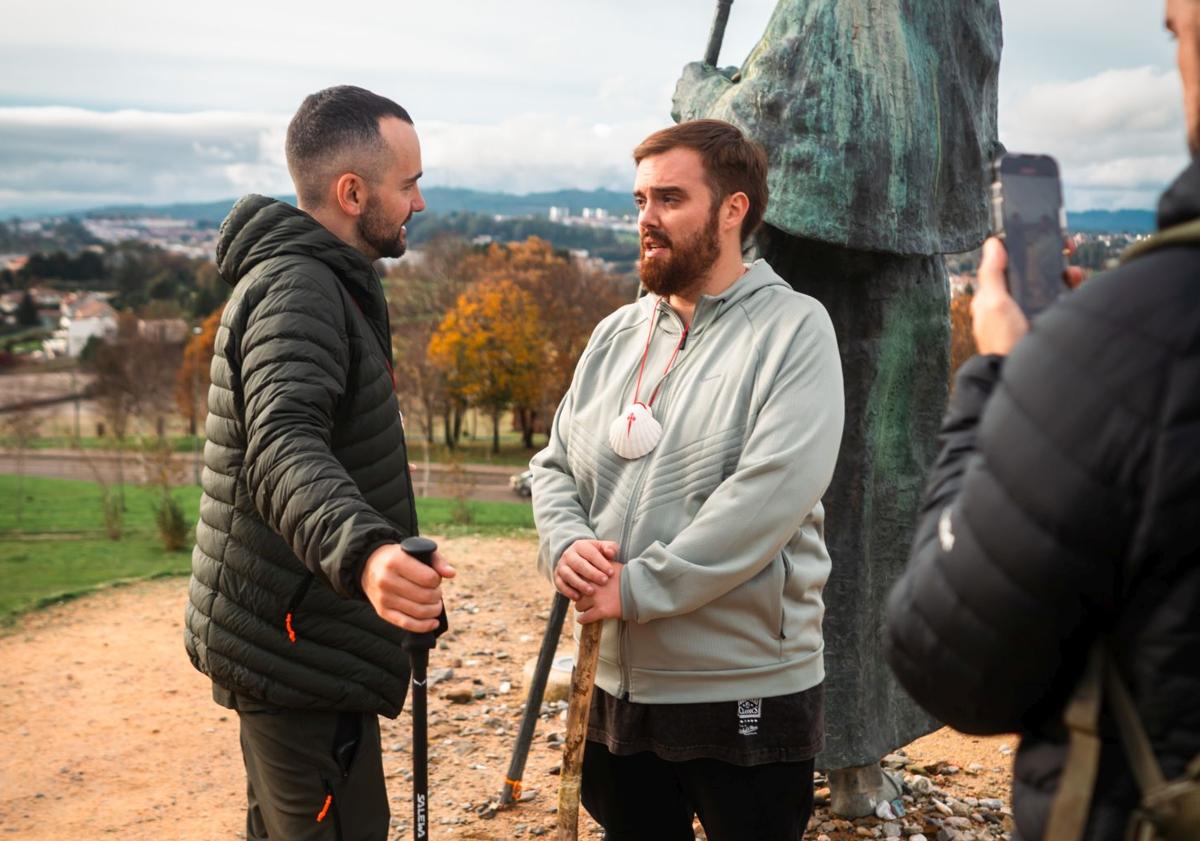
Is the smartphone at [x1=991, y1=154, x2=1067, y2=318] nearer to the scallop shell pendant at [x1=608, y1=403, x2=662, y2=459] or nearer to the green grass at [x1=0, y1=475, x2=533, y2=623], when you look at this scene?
the scallop shell pendant at [x1=608, y1=403, x2=662, y2=459]

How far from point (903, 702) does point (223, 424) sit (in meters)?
2.98

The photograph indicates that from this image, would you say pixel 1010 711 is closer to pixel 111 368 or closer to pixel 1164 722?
pixel 1164 722

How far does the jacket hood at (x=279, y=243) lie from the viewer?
9.47 ft

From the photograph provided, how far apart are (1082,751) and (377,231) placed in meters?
2.24

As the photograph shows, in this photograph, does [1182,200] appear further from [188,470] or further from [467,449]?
[467,449]

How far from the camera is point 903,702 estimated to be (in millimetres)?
4586

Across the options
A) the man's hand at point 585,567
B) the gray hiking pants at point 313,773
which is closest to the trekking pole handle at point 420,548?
the man's hand at point 585,567

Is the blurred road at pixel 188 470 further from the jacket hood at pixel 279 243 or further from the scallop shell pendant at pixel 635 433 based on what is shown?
the scallop shell pendant at pixel 635 433

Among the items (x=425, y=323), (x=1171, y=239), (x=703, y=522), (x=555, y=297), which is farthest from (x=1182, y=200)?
(x=425, y=323)

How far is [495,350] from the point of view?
42406mm

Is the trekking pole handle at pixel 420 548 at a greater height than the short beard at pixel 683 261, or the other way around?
the short beard at pixel 683 261

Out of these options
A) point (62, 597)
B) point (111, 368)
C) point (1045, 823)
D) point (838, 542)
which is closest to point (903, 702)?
point (838, 542)

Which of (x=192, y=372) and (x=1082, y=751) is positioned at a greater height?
(x=1082, y=751)

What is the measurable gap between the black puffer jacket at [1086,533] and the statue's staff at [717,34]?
329cm
